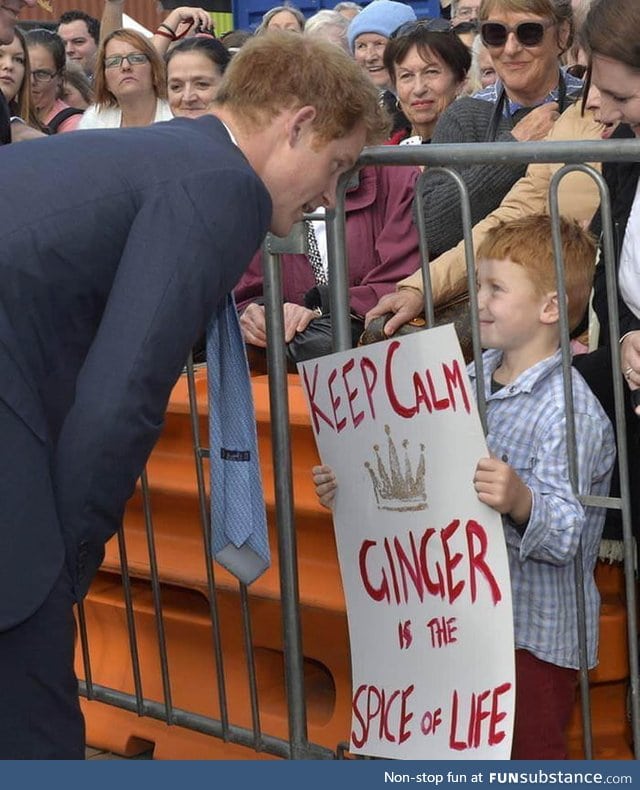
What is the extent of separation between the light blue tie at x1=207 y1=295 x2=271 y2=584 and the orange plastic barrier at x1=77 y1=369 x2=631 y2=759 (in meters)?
0.55

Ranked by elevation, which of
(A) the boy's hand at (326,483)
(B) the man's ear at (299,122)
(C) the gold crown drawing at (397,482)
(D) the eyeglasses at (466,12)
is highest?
(B) the man's ear at (299,122)

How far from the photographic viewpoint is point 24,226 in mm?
2348

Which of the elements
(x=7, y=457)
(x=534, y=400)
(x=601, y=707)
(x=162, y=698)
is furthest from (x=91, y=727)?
(x=7, y=457)

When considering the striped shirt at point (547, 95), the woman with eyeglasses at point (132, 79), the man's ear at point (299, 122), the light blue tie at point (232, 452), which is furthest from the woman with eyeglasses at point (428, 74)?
the man's ear at point (299, 122)

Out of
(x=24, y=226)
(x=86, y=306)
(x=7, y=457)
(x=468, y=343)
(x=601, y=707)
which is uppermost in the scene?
(x=24, y=226)

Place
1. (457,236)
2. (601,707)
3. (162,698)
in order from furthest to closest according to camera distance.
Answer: (162,698) → (457,236) → (601,707)

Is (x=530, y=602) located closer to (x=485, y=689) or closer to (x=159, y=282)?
(x=485, y=689)

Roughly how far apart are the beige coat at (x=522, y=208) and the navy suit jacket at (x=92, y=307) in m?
1.17

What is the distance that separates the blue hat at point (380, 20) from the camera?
279 inches

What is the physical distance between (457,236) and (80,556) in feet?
5.94

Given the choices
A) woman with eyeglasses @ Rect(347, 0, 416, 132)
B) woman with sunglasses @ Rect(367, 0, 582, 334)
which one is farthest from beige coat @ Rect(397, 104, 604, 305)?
woman with eyeglasses @ Rect(347, 0, 416, 132)

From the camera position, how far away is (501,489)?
295 centimetres

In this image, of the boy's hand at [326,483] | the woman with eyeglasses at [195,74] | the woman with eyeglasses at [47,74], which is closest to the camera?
the boy's hand at [326,483]

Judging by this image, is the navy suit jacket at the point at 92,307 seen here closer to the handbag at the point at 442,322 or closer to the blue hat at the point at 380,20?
the handbag at the point at 442,322
